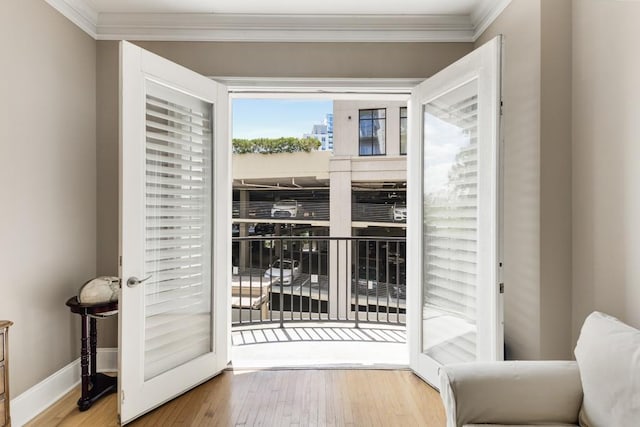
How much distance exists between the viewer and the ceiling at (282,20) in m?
2.67

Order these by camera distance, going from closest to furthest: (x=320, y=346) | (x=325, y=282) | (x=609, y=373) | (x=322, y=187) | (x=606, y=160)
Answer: (x=609, y=373) → (x=606, y=160) → (x=320, y=346) → (x=325, y=282) → (x=322, y=187)

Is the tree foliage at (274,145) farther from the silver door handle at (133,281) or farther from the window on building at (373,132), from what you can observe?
the silver door handle at (133,281)

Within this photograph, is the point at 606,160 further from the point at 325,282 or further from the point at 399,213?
the point at 325,282

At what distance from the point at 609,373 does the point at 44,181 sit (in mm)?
3070

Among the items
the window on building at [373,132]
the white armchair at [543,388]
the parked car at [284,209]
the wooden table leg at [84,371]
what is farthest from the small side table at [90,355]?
the window on building at [373,132]

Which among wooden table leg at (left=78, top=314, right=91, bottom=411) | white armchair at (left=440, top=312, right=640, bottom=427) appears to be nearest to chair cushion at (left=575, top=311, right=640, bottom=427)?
white armchair at (left=440, top=312, right=640, bottom=427)

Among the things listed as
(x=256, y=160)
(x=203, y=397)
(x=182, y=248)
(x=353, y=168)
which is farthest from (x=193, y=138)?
(x=353, y=168)

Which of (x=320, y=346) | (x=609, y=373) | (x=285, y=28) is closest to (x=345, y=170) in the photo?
(x=320, y=346)

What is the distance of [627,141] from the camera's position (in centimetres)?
170

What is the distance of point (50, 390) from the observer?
2412 millimetres

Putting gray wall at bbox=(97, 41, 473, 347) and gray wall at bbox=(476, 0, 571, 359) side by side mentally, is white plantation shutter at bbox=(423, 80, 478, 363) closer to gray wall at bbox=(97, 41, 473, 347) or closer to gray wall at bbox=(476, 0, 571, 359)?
gray wall at bbox=(476, 0, 571, 359)

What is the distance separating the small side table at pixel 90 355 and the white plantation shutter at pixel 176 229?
0.93 ft

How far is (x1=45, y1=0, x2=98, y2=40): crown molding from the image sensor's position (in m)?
2.49

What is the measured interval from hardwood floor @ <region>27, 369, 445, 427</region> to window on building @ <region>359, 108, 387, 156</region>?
14.0ft
